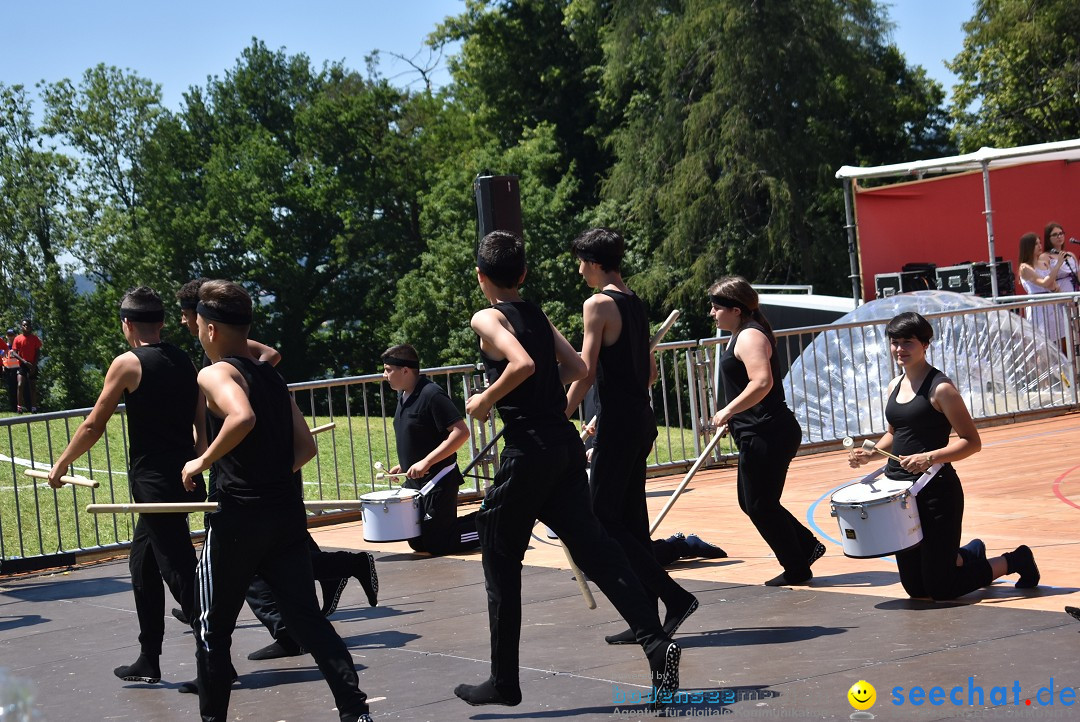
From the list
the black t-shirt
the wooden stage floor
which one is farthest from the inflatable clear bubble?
the black t-shirt

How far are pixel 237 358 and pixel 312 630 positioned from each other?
1.03 m

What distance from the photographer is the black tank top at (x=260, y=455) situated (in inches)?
193

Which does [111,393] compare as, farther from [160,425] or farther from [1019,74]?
[1019,74]

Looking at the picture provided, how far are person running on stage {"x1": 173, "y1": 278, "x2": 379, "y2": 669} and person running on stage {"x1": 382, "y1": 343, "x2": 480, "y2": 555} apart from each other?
1.81 meters

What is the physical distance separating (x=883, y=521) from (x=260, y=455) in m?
3.01

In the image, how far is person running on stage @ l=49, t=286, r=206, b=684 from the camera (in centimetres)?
616

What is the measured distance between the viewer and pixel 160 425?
6254mm

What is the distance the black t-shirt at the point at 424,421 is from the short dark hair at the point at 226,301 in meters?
4.06

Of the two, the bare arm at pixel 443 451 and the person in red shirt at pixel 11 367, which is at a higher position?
the person in red shirt at pixel 11 367

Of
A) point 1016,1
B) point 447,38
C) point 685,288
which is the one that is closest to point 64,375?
point 447,38

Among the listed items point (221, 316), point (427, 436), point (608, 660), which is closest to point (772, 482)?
point (608, 660)

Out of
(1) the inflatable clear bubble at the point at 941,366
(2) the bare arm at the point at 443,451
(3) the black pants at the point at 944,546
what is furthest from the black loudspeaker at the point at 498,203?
(1) the inflatable clear bubble at the point at 941,366

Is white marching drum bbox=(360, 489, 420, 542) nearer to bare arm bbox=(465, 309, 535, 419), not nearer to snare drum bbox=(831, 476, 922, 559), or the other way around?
snare drum bbox=(831, 476, 922, 559)

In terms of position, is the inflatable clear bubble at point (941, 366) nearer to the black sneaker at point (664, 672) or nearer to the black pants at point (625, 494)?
the black pants at point (625, 494)
